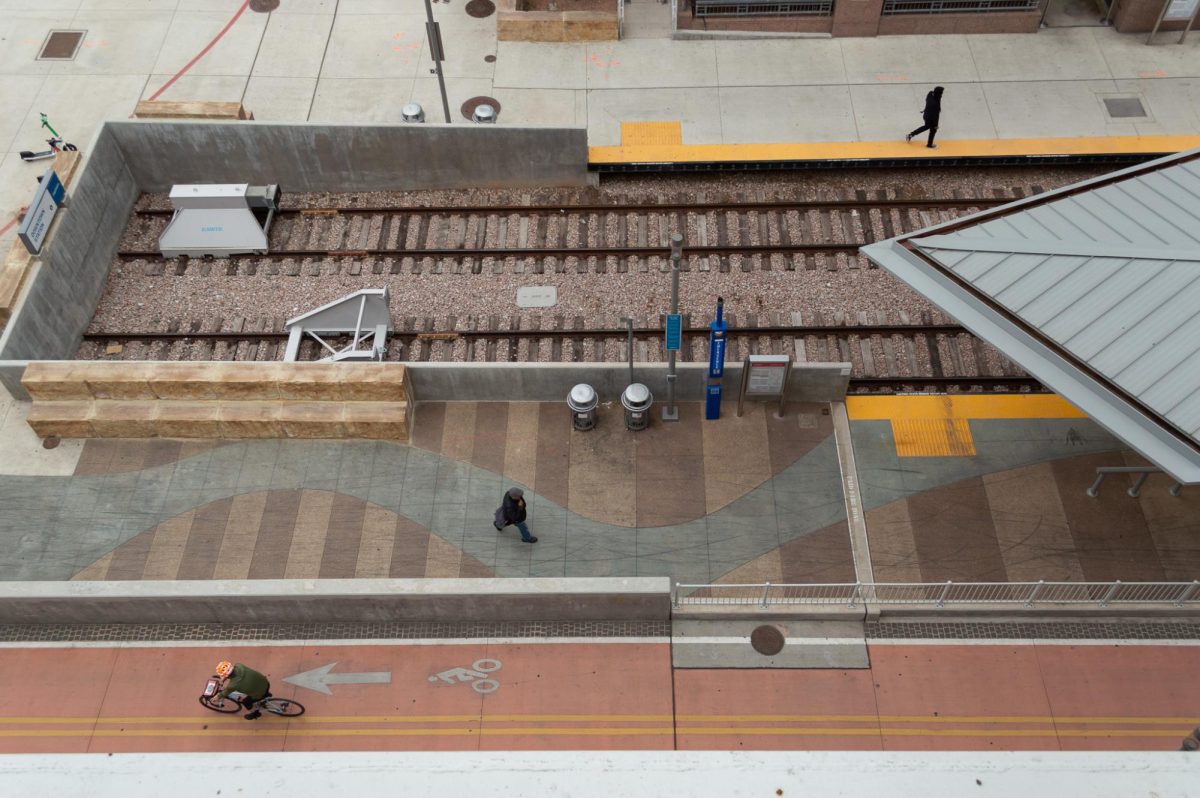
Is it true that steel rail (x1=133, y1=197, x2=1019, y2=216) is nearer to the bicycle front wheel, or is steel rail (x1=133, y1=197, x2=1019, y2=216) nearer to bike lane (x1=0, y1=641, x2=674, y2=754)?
bike lane (x1=0, y1=641, x2=674, y2=754)

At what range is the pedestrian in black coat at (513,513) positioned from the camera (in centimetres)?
1360

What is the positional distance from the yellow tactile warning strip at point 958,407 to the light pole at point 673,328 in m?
3.10

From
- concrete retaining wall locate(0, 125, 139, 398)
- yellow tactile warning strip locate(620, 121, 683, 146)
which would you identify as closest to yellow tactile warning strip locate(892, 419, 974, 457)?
yellow tactile warning strip locate(620, 121, 683, 146)

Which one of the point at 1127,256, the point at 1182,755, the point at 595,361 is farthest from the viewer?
the point at 595,361

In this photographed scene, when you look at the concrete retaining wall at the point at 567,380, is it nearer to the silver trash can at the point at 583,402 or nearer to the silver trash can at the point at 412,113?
the silver trash can at the point at 583,402

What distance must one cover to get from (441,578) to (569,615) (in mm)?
1936

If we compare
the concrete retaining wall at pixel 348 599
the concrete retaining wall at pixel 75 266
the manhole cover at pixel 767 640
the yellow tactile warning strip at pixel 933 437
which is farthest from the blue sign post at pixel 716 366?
the concrete retaining wall at pixel 75 266

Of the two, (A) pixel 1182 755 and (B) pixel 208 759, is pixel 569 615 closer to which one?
(B) pixel 208 759

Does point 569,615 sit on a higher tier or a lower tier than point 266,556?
lower

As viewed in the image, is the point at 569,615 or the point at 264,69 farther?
the point at 264,69

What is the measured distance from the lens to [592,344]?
18.2 meters

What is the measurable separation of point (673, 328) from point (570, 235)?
240 inches

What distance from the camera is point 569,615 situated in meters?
13.8

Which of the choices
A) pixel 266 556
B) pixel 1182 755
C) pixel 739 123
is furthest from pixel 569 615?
pixel 739 123
